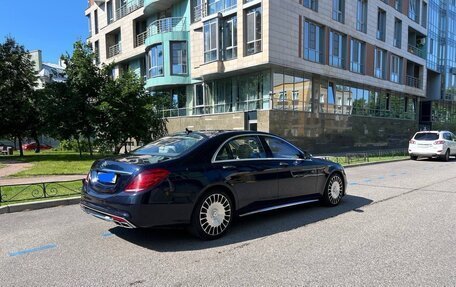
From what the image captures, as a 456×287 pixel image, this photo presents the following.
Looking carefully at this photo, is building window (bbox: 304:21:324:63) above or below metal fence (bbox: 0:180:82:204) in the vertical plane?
above

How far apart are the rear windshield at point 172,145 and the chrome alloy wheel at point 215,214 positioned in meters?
0.84

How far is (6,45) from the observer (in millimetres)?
24562

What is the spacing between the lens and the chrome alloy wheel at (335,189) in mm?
7018

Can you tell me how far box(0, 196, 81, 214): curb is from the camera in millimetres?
6836

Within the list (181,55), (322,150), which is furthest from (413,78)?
(181,55)

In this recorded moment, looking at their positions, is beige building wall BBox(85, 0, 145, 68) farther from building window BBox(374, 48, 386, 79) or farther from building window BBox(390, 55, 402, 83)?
building window BBox(390, 55, 402, 83)

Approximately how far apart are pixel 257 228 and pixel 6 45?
26560mm

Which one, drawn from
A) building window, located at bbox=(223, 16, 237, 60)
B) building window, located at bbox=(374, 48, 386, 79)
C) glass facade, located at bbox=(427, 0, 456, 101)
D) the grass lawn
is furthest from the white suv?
glass facade, located at bbox=(427, 0, 456, 101)

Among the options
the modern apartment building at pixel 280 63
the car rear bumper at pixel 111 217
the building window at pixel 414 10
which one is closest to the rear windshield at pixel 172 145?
the car rear bumper at pixel 111 217

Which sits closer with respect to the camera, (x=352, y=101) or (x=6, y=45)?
(x=6, y=45)

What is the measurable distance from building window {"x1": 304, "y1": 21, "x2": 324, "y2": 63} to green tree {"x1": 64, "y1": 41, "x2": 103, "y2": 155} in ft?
48.3

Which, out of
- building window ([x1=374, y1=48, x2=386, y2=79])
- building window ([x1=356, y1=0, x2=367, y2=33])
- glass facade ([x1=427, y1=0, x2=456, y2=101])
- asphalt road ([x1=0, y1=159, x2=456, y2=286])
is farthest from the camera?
glass facade ([x1=427, y1=0, x2=456, y2=101])

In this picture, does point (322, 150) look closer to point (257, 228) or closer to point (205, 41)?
point (205, 41)

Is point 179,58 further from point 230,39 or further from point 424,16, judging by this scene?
point 424,16
